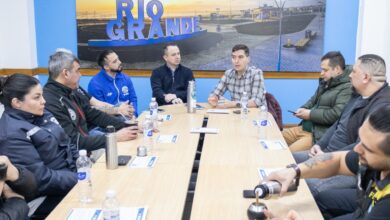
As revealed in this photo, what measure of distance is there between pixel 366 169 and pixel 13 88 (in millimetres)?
1862

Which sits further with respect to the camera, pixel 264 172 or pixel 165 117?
pixel 165 117

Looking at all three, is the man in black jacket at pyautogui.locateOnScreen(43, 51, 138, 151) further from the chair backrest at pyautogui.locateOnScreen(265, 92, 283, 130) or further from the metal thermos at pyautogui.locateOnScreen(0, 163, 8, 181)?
the chair backrest at pyautogui.locateOnScreen(265, 92, 283, 130)

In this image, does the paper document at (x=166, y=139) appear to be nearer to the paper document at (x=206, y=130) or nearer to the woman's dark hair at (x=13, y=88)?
the paper document at (x=206, y=130)

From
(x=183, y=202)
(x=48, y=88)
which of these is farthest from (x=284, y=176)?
(x=48, y=88)

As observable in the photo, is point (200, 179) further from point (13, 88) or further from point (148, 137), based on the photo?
point (13, 88)

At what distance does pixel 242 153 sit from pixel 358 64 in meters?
1.11

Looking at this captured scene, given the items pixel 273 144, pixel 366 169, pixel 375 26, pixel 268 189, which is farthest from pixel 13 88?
pixel 375 26

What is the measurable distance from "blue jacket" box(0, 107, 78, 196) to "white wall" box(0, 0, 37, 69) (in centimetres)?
321

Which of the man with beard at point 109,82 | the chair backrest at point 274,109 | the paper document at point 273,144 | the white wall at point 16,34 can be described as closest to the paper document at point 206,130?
the paper document at point 273,144

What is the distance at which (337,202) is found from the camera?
2240 mm

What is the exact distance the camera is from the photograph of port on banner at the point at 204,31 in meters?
5.18

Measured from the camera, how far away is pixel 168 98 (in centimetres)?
440

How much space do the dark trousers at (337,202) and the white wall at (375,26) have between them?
3022mm

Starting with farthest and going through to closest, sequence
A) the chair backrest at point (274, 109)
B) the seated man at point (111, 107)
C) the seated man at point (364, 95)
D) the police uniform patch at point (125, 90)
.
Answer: the police uniform patch at point (125, 90) < the chair backrest at point (274, 109) < the seated man at point (111, 107) < the seated man at point (364, 95)
